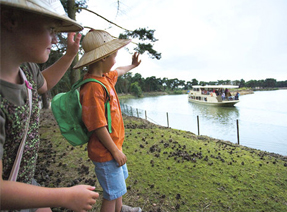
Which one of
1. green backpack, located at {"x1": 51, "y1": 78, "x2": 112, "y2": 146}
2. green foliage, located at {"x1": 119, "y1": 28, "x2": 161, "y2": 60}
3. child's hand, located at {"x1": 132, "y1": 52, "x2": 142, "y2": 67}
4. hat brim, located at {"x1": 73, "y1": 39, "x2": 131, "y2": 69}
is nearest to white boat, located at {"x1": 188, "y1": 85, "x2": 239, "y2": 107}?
green foliage, located at {"x1": 119, "y1": 28, "x2": 161, "y2": 60}

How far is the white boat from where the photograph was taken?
31175mm

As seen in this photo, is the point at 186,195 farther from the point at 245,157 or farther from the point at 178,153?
the point at 245,157

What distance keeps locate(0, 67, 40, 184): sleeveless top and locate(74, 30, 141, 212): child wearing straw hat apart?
0.51 meters

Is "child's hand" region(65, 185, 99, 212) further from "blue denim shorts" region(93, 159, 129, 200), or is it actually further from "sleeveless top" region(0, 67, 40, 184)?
"blue denim shorts" region(93, 159, 129, 200)

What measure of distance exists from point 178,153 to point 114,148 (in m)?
2.74

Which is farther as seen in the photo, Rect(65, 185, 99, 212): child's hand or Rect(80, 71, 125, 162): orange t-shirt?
Rect(80, 71, 125, 162): orange t-shirt

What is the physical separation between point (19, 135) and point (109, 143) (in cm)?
76

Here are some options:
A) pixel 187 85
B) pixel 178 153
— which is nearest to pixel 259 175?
pixel 178 153

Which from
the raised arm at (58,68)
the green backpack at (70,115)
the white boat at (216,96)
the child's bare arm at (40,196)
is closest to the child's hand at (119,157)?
the green backpack at (70,115)

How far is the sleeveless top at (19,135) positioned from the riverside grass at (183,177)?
1.67 metres

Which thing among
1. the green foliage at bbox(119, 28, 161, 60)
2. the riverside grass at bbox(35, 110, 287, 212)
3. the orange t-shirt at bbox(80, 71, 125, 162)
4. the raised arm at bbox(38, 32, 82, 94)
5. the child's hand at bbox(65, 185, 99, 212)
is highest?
the green foliage at bbox(119, 28, 161, 60)

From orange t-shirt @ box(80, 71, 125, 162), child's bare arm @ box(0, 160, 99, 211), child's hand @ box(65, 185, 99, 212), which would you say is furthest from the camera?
orange t-shirt @ box(80, 71, 125, 162)

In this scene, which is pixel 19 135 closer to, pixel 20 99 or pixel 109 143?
pixel 20 99

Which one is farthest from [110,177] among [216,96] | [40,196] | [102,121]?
[216,96]
